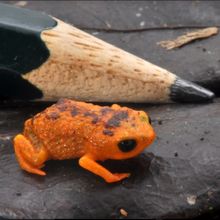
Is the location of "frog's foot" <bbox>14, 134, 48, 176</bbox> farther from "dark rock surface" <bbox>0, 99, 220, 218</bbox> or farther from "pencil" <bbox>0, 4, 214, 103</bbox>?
"pencil" <bbox>0, 4, 214, 103</bbox>

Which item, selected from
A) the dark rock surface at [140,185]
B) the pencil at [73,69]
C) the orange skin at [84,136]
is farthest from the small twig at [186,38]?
the orange skin at [84,136]

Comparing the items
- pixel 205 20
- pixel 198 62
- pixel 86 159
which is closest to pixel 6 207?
pixel 86 159

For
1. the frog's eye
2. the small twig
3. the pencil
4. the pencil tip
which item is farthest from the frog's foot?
the small twig

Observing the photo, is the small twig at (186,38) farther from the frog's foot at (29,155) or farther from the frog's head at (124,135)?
the frog's foot at (29,155)

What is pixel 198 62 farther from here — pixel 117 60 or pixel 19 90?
pixel 19 90

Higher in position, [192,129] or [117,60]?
[117,60]
